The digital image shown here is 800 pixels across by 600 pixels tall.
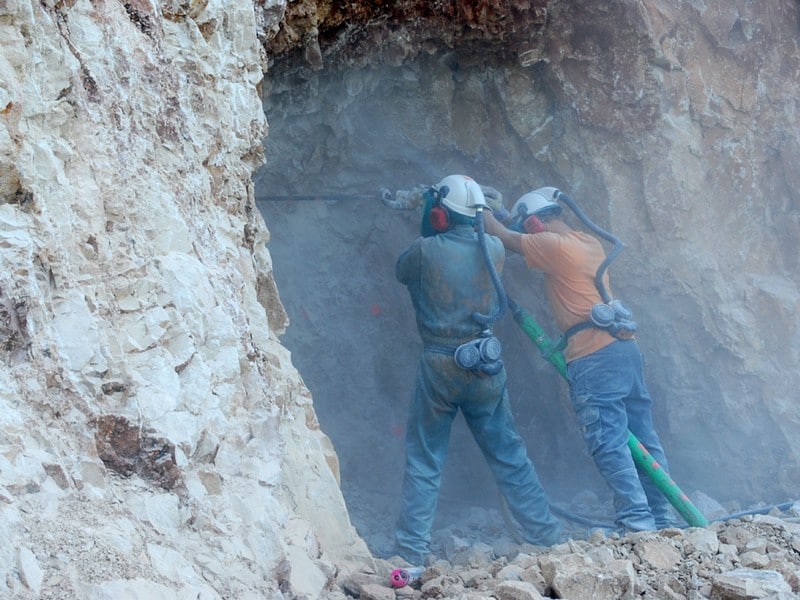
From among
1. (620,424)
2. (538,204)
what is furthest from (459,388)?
(538,204)

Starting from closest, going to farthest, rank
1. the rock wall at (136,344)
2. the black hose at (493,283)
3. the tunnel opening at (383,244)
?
the rock wall at (136,344), the black hose at (493,283), the tunnel opening at (383,244)

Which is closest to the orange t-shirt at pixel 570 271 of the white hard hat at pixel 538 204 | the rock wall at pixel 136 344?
the white hard hat at pixel 538 204

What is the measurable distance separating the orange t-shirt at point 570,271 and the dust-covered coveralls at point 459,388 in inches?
11.5

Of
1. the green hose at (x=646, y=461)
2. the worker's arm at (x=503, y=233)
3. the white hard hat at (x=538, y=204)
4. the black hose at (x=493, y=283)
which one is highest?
the white hard hat at (x=538, y=204)

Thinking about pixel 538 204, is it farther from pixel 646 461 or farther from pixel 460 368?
pixel 646 461

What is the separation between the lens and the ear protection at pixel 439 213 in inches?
187

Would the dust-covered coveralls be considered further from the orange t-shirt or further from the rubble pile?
the rubble pile

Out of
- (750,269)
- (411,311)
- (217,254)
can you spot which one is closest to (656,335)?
(750,269)

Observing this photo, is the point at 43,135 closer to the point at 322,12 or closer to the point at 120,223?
the point at 120,223

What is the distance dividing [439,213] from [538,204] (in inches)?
22.7

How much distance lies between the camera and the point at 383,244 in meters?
5.82

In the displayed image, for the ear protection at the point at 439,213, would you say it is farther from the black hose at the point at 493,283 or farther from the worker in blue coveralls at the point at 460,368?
the black hose at the point at 493,283

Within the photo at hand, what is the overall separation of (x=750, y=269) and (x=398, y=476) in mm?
2603

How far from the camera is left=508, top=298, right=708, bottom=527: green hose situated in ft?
13.8
